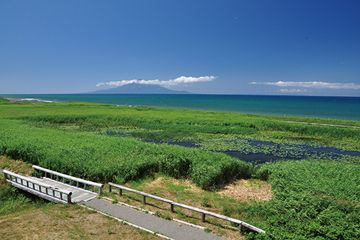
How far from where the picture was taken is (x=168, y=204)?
45.4 ft

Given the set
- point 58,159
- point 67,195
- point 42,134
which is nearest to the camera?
point 67,195

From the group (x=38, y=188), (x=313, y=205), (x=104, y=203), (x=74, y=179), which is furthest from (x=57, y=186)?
(x=313, y=205)

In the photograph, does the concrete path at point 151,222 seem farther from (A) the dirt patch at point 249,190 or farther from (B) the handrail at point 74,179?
(A) the dirt patch at point 249,190

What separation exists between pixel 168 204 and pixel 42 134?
62.2ft

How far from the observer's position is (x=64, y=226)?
445 inches

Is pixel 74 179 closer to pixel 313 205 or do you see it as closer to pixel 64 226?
pixel 64 226

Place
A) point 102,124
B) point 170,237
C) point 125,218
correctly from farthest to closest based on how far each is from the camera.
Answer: point 102,124 < point 125,218 < point 170,237

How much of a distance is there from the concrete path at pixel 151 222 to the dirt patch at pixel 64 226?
438 millimetres

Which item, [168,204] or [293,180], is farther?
[293,180]

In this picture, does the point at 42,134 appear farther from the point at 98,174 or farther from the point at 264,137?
the point at 264,137

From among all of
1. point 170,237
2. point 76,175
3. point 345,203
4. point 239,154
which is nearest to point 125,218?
point 170,237

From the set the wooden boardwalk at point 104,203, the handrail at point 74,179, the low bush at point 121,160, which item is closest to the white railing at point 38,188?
the wooden boardwalk at point 104,203

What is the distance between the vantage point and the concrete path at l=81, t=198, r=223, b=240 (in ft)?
34.4

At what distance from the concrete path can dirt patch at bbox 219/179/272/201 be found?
5624 millimetres
